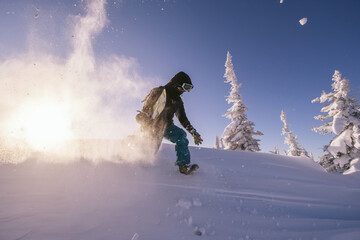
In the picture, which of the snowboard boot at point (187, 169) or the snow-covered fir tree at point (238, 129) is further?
the snow-covered fir tree at point (238, 129)

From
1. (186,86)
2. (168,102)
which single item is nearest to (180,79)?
(186,86)

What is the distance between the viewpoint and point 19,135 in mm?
4172

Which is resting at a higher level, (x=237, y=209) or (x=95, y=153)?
(x=95, y=153)

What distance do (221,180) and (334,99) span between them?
49.5ft

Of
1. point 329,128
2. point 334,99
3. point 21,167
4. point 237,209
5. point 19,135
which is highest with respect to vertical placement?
point 334,99

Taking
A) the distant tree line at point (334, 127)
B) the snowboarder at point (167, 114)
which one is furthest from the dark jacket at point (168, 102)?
the distant tree line at point (334, 127)

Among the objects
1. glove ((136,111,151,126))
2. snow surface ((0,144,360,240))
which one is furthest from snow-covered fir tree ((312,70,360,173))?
glove ((136,111,151,126))

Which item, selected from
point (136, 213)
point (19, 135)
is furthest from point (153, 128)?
point (19, 135)

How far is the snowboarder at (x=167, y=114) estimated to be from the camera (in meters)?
3.79

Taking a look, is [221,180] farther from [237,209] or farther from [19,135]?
[19,135]

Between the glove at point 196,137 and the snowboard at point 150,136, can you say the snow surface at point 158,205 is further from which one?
the glove at point 196,137

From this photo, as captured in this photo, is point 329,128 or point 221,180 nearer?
point 221,180

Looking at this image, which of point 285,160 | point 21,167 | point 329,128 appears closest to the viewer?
point 21,167

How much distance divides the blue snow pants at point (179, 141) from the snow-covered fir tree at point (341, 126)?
12776 millimetres
